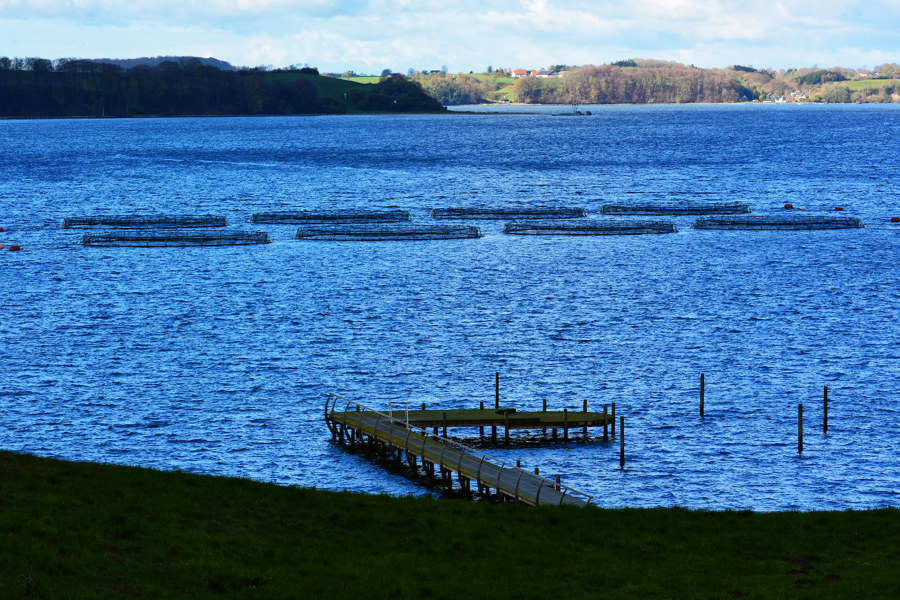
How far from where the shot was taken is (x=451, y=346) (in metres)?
88.3

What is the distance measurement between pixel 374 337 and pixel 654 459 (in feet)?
120

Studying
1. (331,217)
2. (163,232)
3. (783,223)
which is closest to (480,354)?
(163,232)

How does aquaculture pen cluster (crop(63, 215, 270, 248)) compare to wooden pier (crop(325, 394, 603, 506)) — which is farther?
aquaculture pen cluster (crop(63, 215, 270, 248))

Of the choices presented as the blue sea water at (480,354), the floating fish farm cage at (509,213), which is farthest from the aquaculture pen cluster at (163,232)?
the floating fish farm cage at (509,213)

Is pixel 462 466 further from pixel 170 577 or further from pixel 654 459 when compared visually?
pixel 170 577

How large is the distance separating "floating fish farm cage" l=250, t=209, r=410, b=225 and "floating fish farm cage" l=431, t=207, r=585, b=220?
7.61 meters

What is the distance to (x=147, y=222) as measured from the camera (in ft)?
555

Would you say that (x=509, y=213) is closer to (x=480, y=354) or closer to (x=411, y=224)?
(x=411, y=224)

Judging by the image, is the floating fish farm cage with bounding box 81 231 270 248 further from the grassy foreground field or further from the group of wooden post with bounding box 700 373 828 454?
the grassy foreground field

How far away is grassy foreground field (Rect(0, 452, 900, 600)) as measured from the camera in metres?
30.2

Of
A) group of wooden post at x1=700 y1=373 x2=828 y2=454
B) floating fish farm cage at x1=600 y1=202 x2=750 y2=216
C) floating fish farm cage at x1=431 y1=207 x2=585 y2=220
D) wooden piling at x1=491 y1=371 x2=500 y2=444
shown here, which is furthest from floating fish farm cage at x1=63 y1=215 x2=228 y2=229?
group of wooden post at x1=700 y1=373 x2=828 y2=454

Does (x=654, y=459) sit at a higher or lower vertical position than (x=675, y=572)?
lower

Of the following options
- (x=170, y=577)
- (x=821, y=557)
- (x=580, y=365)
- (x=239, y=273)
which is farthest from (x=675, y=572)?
(x=239, y=273)

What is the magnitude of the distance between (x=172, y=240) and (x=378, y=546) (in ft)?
407
